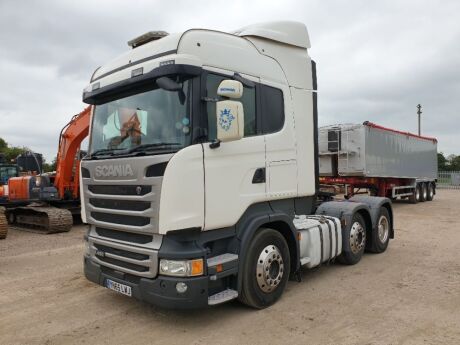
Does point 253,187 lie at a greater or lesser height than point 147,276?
greater

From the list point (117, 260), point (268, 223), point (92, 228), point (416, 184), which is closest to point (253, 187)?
point (268, 223)

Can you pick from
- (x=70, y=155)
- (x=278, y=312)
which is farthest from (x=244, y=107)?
(x=70, y=155)

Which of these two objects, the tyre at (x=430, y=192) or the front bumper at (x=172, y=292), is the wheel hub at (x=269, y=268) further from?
the tyre at (x=430, y=192)

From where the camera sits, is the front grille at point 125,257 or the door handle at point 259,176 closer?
the front grille at point 125,257

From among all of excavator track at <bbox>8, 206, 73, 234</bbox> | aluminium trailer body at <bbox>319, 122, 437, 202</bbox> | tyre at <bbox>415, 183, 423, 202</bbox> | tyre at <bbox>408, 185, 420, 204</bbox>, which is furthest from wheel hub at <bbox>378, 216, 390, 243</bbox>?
tyre at <bbox>415, 183, 423, 202</bbox>

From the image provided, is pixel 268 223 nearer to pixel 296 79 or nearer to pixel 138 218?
pixel 138 218

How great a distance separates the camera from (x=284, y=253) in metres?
5.29

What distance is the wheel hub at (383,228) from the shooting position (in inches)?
317

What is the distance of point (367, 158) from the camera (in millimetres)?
15562

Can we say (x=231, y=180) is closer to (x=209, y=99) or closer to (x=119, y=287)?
(x=209, y=99)

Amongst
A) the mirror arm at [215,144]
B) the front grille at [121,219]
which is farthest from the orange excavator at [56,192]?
the mirror arm at [215,144]

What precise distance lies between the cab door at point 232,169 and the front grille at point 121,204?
0.68 metres

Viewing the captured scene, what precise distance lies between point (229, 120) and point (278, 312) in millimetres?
2377

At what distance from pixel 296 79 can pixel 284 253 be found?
2.53 meters
